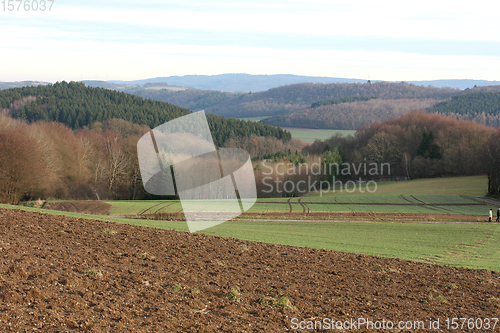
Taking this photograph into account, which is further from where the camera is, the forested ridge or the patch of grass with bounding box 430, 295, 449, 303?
the forested ridge

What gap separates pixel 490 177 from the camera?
5397 centimetres

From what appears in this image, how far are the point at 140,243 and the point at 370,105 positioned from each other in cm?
18176

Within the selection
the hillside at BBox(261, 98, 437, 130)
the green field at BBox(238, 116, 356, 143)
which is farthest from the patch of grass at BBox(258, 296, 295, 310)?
the hillside at BBox(261, 98, 437, 130)

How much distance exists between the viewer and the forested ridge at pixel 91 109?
120m

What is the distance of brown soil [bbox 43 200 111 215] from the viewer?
37.7 m

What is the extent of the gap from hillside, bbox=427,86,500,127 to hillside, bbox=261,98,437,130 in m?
14.8

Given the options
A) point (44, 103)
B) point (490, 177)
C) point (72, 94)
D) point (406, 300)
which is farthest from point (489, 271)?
point (72, 94)

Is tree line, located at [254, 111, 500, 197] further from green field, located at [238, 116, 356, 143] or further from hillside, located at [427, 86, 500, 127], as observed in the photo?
hillside, located at [427, 86, 500, 127]

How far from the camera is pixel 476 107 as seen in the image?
154875mm

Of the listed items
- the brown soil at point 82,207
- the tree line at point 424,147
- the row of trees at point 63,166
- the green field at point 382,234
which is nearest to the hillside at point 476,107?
the tree line at point 424,147

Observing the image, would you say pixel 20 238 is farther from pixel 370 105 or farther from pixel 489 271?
pixel 370 105

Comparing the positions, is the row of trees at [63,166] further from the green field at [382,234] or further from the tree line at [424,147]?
the tree line at [424,147]

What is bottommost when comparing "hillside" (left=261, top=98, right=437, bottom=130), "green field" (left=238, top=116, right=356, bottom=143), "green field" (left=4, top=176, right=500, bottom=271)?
"green field" (left=4, top=176, right=500, bottom=271)

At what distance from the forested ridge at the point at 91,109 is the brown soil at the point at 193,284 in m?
97.0
